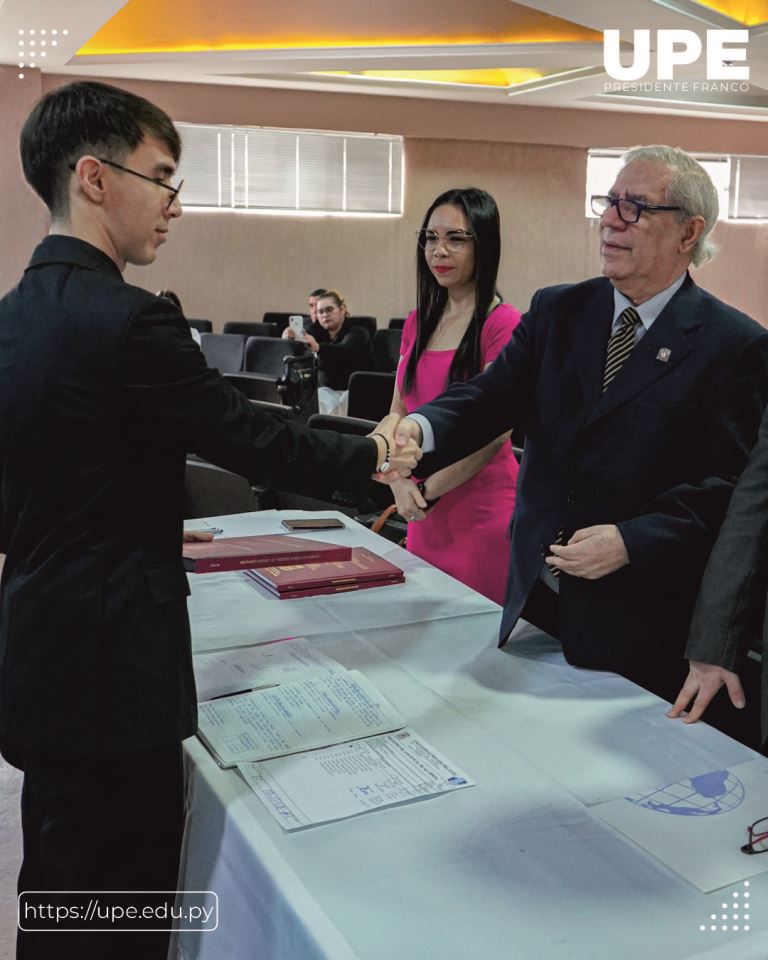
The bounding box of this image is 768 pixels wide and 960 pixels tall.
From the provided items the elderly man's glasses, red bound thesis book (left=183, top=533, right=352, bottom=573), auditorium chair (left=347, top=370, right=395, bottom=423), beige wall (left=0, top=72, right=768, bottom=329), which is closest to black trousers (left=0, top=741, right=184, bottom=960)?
red bound thesis book (left=183, top=533, right=352, bottom=573)

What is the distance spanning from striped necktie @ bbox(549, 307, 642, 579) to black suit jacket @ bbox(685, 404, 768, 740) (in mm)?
317

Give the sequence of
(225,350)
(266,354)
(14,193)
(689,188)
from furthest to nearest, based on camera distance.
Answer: (14,193) → (225,350) → (266,354) → (689,188)

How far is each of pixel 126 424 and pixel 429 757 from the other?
0.60 meters

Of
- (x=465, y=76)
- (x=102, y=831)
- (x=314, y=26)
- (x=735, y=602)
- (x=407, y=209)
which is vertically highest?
(x=465, y=76)

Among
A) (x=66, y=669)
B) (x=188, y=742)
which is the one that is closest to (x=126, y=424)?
(x=66, y=669)

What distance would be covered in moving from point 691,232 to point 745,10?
5.84 m

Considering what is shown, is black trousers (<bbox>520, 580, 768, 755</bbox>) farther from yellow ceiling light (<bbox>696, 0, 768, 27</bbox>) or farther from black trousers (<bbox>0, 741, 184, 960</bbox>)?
yellow ceiling light (<bbox>696, 0, 768, 27</bbox>)

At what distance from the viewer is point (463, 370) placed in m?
2.42

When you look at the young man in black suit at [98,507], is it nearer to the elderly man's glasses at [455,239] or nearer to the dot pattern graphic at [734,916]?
the dot pattern graphic at [734,916]

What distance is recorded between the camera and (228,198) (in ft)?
34.1

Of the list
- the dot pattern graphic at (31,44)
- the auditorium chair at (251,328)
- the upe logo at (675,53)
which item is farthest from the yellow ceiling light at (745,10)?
the auditorium chair at (251,328)

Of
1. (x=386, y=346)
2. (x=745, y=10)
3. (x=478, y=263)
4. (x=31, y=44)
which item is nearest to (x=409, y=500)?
(x=478, y=263)

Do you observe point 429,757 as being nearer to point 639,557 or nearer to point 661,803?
point 661,803

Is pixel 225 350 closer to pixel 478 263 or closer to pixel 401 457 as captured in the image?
pixel 478 263
